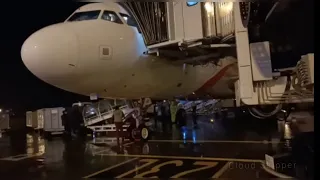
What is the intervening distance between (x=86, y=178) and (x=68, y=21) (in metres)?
5.69

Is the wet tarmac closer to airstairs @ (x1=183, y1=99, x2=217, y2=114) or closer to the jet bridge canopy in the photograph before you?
the jet bridge canopy

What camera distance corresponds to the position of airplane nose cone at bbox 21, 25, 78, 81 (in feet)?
29.7

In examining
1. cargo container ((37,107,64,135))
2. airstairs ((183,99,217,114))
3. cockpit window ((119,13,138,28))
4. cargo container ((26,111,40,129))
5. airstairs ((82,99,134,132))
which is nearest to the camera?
cockpit window ((119,13,138,28))

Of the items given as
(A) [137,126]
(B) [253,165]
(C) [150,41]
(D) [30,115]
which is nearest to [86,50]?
(C) [150,41]

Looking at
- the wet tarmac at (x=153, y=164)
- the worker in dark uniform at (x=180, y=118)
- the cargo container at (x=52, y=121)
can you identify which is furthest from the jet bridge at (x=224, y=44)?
the cargo container at (x=52, y=121)

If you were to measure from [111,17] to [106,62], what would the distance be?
5.19 feet

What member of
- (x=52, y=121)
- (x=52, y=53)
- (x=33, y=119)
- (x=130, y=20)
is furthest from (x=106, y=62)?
(x=33, y=119)

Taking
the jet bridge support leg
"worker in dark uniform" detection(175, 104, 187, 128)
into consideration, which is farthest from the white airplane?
"worker in dark uniform" detection(175, 104, 187, 128)

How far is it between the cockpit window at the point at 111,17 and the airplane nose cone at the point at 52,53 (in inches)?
54.6

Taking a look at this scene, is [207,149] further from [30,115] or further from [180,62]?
[30,115]

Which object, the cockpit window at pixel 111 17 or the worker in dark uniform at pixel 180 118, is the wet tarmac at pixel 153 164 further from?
the worker in dark uniform at pixel 180 118

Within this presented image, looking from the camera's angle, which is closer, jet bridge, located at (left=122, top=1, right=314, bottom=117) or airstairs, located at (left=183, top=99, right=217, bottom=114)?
jet bridge, located at (left=122, top=1, right=314, bottom=117)

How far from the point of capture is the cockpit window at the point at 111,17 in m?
10.3

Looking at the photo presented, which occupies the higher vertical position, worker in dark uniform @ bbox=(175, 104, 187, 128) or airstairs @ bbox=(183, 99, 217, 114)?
airstairs @ bbox=(183, 99, 217, 114)
